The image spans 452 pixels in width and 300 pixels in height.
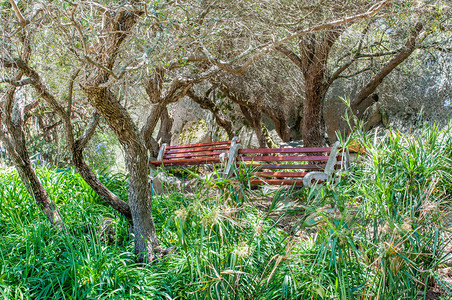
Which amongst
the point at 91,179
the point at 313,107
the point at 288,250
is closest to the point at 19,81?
the point at 91,179

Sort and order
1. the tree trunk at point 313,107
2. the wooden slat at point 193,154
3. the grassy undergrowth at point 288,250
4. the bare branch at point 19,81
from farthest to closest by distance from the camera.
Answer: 1. the wooden slat at point 193,154
2. the tree trunk at point 313,107
3. the bare branch at point 19,81
4. the grassy undergrowth at point 288,250

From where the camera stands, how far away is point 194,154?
7090 millimetres

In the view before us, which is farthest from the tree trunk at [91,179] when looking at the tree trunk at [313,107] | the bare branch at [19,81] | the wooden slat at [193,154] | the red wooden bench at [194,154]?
the tree trunk at [313,107]

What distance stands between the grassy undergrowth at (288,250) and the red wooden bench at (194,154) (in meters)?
3.35

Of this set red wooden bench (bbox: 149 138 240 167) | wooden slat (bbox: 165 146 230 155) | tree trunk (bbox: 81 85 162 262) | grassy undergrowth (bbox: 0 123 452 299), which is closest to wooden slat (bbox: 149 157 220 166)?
red wooden bench (bbox: 149 138 240 167)

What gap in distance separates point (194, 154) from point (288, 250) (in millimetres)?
5037

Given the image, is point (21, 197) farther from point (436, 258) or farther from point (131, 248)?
point (436, 258)

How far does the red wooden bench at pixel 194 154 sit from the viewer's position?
21.2 feet

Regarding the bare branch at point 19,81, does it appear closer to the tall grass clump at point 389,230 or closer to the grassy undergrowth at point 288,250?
the grassy undergrowth at point 288,250

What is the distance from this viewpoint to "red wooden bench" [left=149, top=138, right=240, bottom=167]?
6.45 m

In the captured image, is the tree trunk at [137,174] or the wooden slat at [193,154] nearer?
the tree trunk at [137,174]

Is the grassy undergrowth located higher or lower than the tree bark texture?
lower

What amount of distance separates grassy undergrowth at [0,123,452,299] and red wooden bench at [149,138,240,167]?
335 cm

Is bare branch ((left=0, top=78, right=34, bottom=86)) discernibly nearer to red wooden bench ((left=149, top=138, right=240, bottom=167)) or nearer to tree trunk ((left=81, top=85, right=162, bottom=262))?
tree trunk ((left=81, top=85, right=162, bottom=262))
